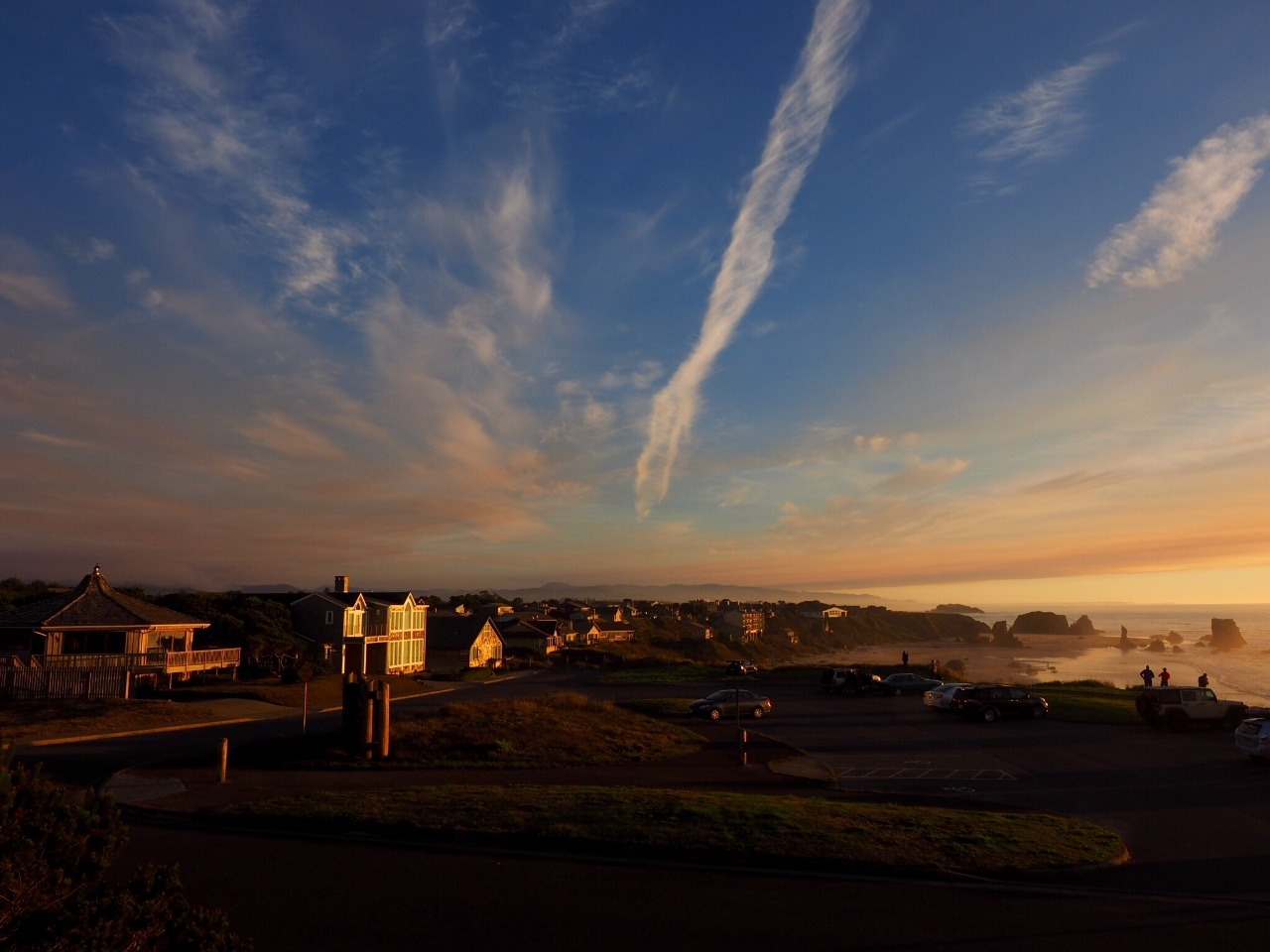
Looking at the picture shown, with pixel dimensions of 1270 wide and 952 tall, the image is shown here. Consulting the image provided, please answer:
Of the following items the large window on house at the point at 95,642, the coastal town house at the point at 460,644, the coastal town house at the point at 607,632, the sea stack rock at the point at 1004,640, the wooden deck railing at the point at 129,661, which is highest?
the large window on house at the point at 95,642

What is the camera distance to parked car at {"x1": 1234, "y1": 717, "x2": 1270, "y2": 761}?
78.3 feet

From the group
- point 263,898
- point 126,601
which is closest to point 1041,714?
point 263,898

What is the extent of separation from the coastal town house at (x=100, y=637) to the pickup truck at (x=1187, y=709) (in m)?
42.7

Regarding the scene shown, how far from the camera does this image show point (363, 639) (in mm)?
61219

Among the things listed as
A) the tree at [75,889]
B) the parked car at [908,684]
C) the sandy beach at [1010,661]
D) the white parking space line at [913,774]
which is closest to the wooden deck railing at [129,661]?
the white parking space line at [913,774]

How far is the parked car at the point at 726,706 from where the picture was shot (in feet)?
119

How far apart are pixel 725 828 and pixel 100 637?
132ft

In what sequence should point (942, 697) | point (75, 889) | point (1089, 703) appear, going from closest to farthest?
point (75, 889), point (942, 697), point (1089, 703)

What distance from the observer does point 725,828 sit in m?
14.1

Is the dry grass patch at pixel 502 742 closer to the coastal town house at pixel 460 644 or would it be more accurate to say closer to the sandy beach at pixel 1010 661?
the sandy beach at pixel 1010 661

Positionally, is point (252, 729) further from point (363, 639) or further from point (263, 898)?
point (363, 639)

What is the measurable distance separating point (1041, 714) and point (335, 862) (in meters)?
32.8

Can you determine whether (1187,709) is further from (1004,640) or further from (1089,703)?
(1004,640)

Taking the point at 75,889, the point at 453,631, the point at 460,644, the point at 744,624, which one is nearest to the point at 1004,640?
the point at 744,624
